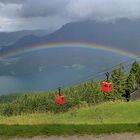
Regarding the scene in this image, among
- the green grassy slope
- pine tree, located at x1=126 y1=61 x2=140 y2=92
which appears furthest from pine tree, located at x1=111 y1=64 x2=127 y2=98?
the green grassy slope

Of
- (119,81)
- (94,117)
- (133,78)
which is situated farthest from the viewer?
(119,81)

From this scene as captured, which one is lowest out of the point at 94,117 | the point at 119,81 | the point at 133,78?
the point at 94,117

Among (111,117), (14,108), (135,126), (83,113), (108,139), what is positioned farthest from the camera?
(14,108)

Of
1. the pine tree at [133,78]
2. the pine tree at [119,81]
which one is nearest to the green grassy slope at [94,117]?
the pine tree at [119,81]

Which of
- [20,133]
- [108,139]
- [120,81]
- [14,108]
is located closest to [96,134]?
[108,139]

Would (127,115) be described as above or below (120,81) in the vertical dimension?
below

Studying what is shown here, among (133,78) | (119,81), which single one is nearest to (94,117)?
(133,78)

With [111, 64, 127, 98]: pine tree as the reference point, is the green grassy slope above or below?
below

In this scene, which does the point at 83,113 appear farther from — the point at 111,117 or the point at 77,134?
the point at 77,134

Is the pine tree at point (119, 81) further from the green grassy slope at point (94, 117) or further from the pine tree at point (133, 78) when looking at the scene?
the green grassy slope at point (94, 117)

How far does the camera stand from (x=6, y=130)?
28.6 m

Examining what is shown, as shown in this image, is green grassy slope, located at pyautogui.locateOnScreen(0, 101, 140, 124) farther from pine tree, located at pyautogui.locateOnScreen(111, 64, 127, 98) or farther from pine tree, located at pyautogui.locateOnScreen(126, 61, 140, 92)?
pine tree, located at pyautogui.locateOnScreen(126, 61, 140, 92)

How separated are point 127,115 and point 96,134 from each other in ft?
39.0

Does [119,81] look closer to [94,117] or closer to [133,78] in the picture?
[133,78]
